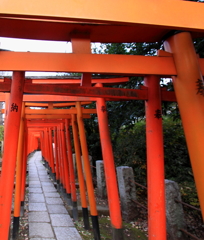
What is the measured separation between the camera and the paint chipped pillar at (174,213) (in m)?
4.02

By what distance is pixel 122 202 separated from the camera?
5656mm

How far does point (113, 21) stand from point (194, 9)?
63 centimetres

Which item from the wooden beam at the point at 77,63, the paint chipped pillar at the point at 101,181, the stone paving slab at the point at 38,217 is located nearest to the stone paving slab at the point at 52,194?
the paint chipped pillar at the point at 101,181

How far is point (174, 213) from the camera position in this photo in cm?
405

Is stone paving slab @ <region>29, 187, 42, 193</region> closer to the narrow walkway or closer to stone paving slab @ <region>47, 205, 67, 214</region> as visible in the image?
the narrow walkway

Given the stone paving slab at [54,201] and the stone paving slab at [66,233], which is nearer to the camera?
the stone paving slab at [66,233]

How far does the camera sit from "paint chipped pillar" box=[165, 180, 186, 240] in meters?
4.02

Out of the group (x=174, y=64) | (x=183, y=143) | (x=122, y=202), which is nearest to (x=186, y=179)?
(x=183, y=143)

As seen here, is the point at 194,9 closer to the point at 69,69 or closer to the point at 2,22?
the point at 69,69

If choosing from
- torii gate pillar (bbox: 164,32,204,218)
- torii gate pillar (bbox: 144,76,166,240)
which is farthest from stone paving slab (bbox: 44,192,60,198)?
torii gate pillar (bbox: 164,32,204,218)

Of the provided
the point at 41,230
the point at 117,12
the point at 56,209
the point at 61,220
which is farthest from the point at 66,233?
the point at 117,12

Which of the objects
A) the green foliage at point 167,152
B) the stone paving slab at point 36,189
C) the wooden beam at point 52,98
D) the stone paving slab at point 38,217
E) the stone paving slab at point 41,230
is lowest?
the stone paving slab at point 41,230

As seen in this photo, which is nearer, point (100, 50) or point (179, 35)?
point (179, 35)

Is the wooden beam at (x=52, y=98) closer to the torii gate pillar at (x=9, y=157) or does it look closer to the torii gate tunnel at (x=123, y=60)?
the torii gate tunnel at (x=123, y=60)
